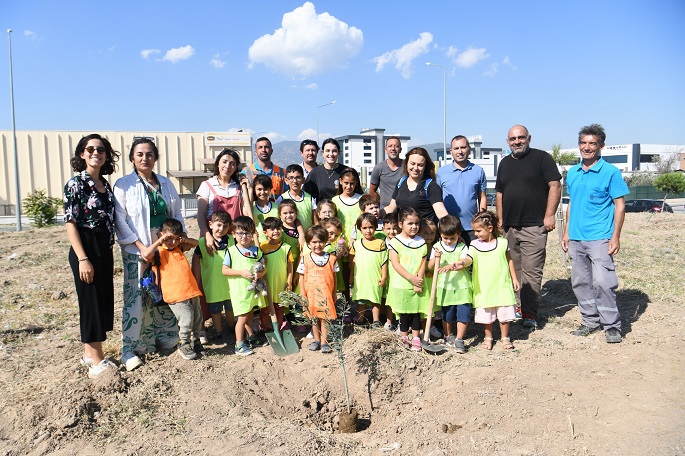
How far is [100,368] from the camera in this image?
3.89m

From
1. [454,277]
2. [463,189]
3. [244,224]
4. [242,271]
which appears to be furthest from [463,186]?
[242,271]

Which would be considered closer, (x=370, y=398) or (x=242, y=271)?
(x=370, y=398)

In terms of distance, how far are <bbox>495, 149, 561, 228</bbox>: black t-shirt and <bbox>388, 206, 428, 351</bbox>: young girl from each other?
111 centimetres

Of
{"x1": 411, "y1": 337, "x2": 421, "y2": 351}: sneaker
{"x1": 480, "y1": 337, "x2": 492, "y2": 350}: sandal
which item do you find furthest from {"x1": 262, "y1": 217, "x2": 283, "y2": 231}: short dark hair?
{"x1": 480, "y1": 337, "x2": 492, "y2": 350}: sandal

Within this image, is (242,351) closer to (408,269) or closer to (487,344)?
(408,269)

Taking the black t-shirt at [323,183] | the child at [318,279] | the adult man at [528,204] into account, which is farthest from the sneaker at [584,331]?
the black t-shirt at [323,183]

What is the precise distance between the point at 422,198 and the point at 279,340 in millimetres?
1864

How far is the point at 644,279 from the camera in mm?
6805

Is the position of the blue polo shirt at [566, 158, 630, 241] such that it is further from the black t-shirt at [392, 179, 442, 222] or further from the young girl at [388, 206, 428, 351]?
the young girl at [388, 206, 428, 351]

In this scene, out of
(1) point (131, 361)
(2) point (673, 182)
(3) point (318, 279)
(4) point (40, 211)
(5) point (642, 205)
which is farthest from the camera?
(2) point (673, 182)

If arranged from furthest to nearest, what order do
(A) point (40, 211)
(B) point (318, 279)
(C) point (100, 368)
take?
(A) point (40, 211) < (B) point (318, 279) < (C) point (100, 368)

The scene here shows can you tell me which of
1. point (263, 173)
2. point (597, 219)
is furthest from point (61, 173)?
point (597, 219)

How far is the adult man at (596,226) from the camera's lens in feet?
14.6

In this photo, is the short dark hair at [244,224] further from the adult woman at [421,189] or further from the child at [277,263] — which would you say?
the adult woman at [421,189]
